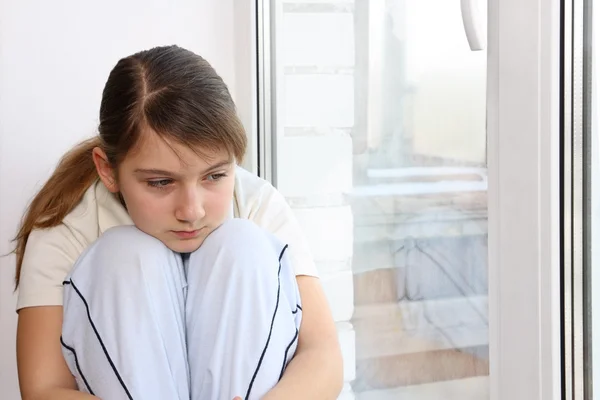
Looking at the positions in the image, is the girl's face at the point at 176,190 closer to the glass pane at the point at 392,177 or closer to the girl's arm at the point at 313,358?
the girl's arm at the point at 313,358

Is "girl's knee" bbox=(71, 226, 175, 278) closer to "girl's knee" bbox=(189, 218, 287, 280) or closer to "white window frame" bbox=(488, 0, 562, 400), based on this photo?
"girl's knee" bbox=(189, 218, 287, 280)

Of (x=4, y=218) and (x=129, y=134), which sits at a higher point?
(x=129, y=134)

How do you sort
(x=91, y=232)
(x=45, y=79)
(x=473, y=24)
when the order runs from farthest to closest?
1. (x=45, y=79)
2. (x=91, y=232)
3. (x=473, y=24)

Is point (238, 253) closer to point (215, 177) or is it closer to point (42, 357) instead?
point (215, 177)

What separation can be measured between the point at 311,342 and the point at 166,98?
1.21 feet

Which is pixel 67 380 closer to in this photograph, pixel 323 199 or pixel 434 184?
pixel 434 184

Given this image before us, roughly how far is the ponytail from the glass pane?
46cm

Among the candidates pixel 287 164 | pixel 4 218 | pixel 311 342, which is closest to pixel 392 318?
pixel 311 342

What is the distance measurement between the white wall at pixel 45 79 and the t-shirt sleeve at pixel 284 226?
623 millimetres

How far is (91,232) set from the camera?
1.15m

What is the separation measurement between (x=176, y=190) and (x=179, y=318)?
0.16m

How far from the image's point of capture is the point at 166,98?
101 centimetres

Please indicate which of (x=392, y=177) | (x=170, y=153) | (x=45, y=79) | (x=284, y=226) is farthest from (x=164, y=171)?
(x=45, y=79)

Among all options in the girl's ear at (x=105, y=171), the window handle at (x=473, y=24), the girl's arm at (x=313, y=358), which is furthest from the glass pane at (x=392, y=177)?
the girl's ear at (x=105, y=171)
